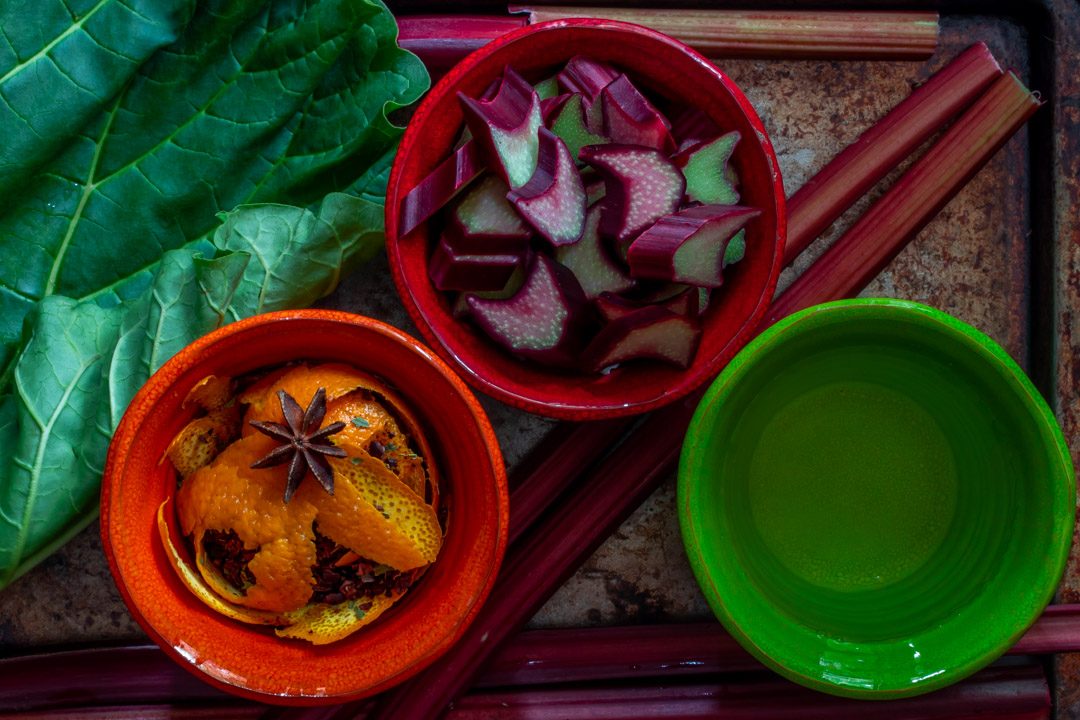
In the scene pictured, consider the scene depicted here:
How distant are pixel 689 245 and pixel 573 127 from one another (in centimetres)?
20

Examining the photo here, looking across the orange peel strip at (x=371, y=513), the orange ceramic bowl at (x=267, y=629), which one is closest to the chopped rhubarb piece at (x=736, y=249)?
the orange ceramic bowl at (x=267, y=629)

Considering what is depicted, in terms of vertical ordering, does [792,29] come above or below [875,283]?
above

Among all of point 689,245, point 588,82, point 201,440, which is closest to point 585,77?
point 588,82

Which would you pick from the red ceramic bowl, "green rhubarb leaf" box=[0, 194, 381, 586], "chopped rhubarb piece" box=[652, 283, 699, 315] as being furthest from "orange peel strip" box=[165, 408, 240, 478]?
"chopped rhubarb piece" box=[652, 283, 699, 315]

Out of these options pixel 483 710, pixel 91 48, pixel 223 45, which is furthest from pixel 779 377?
pixel 91 48

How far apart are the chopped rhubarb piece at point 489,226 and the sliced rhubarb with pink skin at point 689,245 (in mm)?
127

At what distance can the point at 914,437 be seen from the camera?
1244 millimetres

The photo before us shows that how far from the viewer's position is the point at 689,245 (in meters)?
1.08

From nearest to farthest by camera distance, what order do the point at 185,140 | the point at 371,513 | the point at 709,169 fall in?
the point at 371,513, the point at 709,169, the point at 185,140

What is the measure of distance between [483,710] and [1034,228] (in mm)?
959

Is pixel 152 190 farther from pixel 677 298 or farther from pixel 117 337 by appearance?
pixel 677 298

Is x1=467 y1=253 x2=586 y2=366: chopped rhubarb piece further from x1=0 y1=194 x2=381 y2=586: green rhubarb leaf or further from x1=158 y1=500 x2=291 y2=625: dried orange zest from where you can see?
x1=158 y1=500 x2=291 y2=625: dried orange zest

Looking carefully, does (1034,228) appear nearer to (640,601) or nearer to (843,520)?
(843,520)

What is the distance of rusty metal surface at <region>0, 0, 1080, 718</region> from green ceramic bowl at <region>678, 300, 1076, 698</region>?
16cm
